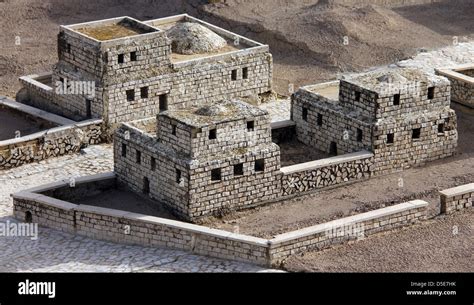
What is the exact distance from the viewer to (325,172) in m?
52.0

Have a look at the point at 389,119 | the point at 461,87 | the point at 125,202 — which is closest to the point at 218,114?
the point at 125,202

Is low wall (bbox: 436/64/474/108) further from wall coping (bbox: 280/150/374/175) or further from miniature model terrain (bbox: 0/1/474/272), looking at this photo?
wall coping (bbox: 280/150/374/175)

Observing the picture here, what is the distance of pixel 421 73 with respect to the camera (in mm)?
53906

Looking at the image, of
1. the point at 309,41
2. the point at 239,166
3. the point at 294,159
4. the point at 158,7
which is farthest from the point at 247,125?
the point at 158,7

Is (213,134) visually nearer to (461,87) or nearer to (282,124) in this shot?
(282,124)

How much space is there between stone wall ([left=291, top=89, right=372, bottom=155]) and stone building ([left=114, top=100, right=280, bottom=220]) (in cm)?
395

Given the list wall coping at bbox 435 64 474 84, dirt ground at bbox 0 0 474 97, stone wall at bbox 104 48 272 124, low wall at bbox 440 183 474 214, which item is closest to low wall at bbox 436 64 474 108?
wall coping at bbox 435 64 474 84

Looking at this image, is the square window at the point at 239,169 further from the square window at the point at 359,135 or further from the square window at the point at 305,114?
the square window at the point at 305,114

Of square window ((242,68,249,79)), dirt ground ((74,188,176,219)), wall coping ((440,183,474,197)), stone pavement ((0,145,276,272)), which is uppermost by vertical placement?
square window ((242,68,249,79))

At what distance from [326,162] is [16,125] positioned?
43.8 ft

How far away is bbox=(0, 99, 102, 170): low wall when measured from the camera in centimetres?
5562

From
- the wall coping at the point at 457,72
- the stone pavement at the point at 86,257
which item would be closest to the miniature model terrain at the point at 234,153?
the wall coping at the point at 457,72

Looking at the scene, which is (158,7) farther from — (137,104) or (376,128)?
(376,128)

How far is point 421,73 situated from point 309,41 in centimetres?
1339
